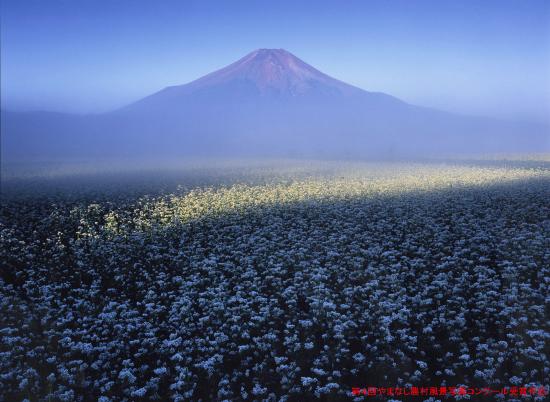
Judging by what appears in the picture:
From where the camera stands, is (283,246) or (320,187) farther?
(320,187)

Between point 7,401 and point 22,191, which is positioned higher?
point 22,191

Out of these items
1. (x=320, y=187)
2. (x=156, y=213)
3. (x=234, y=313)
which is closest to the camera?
(x=234, y=313)

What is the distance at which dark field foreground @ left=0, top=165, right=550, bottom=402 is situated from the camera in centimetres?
856

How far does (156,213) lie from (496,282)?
21.7 meters

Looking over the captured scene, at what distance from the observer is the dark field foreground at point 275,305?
8.56m

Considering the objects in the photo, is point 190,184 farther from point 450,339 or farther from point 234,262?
point 450,339

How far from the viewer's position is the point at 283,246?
59.8 ft

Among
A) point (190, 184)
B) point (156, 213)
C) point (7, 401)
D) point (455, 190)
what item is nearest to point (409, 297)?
point (7, 401)

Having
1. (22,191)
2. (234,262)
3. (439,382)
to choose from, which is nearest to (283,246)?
(234,262)

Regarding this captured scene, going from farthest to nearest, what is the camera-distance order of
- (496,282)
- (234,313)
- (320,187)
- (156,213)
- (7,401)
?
(320,187)
(156,213)
(496,282)
(234,313)
(7,401)

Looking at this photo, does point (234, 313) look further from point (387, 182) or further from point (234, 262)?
point (387, 182)

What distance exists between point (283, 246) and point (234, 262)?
9.36 feet

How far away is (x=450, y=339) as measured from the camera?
9.68 metres

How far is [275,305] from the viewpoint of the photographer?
12148mm
